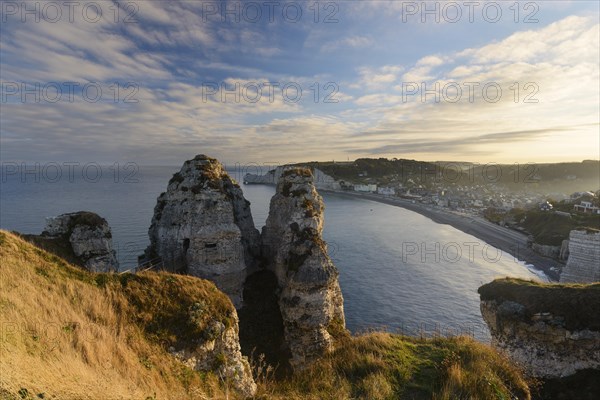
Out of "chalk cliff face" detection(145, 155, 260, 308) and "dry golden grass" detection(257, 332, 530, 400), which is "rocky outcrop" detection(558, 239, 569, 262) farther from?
"chalk cliff face" detection(145, 155, 260, 308)

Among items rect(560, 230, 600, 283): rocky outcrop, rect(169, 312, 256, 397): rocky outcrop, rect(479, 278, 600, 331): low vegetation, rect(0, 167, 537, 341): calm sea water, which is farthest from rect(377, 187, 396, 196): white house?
rect(169, 312, 256, 397): rocky outcrop

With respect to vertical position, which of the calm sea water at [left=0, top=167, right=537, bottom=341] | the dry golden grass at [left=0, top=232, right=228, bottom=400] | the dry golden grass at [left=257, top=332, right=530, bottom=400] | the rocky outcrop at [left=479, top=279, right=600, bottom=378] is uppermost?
the dry golden grass at [left=0, top=232, right=228, bottom=400]

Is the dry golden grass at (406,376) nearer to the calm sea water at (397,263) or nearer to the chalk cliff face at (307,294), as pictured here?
the chalk cliff face at (307,294)

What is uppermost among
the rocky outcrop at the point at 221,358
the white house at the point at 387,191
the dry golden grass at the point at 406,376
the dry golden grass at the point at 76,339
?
the white house at the point at 387,191

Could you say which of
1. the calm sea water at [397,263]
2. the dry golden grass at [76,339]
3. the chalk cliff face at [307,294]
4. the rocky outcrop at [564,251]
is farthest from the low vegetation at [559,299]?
the rocky outcrop at [564,251]

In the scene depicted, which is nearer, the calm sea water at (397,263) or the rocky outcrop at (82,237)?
the rocky outcrop at (82,237)

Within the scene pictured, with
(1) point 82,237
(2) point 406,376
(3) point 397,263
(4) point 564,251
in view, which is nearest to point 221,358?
(2) point 406,376

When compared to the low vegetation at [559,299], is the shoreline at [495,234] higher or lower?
lower

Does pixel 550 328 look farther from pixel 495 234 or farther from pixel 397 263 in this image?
pixel 495 234
